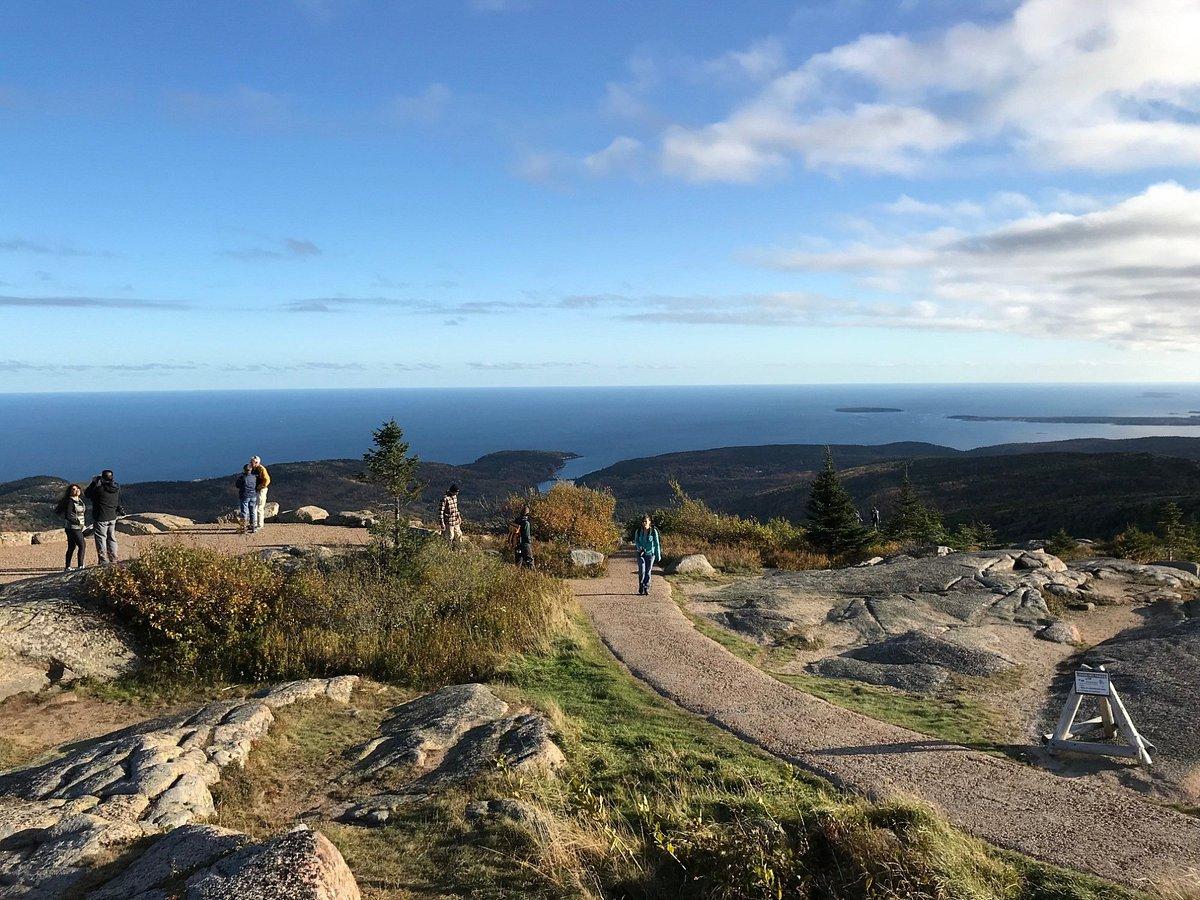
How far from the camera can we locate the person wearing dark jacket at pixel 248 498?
57.2ft

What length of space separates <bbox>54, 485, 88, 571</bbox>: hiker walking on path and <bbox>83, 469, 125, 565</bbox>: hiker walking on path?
0.70 feet

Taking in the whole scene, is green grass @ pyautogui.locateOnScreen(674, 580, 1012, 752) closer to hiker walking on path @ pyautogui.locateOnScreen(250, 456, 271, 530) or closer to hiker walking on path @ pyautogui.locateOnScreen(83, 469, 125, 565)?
hiker walking on path @ pyautogui.locateOnScreen(83, 469, 125, 565)

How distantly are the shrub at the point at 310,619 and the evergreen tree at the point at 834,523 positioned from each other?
1428 centimetres

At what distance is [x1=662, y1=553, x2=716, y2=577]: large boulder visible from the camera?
1866 cm

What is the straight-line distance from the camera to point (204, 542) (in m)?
16.2

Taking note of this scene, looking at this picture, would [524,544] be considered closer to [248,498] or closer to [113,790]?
[248,498]

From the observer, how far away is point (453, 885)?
4844 mm

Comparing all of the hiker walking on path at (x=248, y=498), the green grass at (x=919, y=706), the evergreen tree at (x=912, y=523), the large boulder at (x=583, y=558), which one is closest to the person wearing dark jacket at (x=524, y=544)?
the large boulder at (x=583, y=558)

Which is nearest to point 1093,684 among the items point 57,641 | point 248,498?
point 57,641

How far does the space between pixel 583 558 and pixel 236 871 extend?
14244 mm

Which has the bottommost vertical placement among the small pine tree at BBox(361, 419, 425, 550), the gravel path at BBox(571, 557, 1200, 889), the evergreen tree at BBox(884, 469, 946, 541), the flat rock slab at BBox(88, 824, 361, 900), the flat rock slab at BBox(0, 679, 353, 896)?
the evergreen tree at BBox(884, 469, 946, 541)

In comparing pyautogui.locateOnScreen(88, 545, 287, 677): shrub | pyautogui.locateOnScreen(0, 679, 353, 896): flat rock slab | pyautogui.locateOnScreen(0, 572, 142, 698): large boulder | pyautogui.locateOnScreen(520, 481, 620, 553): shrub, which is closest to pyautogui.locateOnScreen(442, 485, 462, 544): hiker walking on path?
pyautogui.locateOnScreen(520, 481, 620, 553): shrub

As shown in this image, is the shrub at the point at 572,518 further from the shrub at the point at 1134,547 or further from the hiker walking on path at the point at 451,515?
the shrub at the point at 1134,547

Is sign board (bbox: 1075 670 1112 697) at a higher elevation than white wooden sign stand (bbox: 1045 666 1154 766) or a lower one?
higher
